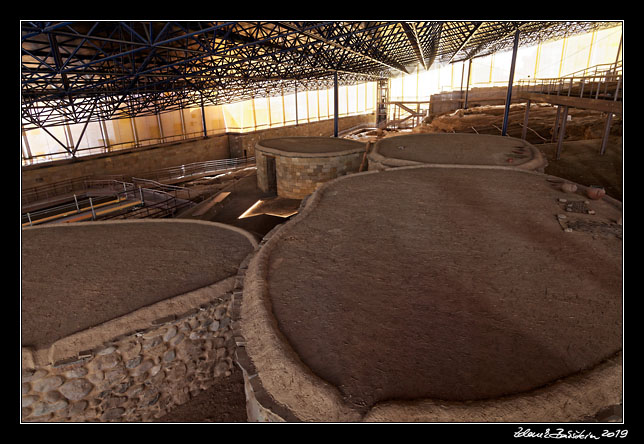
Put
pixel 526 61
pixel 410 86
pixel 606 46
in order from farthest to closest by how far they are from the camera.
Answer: pixel 410 86, pixel 526 61, pixel 606 46

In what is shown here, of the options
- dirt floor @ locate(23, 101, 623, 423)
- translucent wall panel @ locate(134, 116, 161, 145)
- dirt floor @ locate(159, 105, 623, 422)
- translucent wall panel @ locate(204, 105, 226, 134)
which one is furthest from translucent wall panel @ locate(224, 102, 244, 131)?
dirt floor @ locate(159, 105, 623, 422)

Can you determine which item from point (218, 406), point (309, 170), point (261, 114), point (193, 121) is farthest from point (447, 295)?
point (261, 114)

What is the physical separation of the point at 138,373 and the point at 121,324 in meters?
0.70

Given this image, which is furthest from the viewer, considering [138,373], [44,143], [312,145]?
[44,143]

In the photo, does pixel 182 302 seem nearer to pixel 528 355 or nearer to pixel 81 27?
pixel 528 355

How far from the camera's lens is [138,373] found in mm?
4621

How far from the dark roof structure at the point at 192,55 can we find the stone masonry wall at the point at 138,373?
24.8 feet

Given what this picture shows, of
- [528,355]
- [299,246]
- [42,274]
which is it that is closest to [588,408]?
[528,355]

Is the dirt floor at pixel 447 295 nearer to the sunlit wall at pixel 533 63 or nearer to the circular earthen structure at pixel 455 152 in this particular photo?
the circular earthen structure at pixel 455 152

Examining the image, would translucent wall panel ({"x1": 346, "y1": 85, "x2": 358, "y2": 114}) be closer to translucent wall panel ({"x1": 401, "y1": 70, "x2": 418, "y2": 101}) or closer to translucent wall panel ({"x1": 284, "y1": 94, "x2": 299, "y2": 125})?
translucent wall panel ({"x1": 401, "y1": 70, "x2": 418, "y2": 101})

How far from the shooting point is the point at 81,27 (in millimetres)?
13117

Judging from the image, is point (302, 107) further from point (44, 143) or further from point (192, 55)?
point (44, 143)

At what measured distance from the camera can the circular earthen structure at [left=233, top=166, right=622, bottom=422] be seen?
256 cm

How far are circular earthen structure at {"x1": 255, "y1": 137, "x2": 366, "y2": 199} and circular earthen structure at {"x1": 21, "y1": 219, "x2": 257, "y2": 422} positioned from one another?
22.9ft
